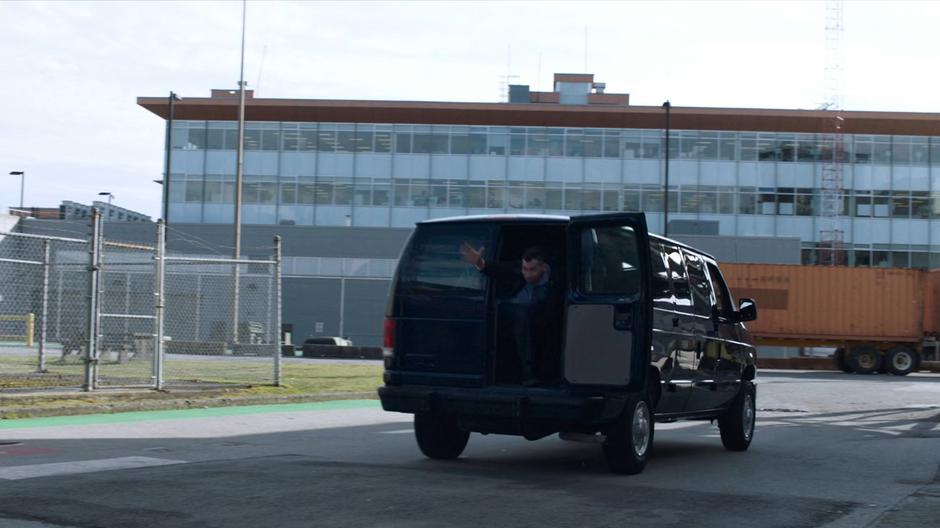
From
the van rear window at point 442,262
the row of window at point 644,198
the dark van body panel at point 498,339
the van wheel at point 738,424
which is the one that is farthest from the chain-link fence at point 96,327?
the row of window at point 644,198

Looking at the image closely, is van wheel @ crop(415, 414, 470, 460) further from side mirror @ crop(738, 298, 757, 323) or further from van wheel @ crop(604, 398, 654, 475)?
side mirror @ crop(738, 298, 757, 323)

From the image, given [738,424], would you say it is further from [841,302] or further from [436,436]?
[841,302]

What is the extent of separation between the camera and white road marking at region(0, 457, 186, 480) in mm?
8703

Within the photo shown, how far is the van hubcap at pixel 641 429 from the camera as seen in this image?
31.8 feet

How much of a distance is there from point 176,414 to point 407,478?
690 cm

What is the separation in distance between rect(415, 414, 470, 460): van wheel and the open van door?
5.59 ft

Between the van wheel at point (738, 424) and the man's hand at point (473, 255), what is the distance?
158 inches

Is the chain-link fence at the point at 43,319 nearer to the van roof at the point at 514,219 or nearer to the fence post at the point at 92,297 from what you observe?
the fence post at the point at 92,297

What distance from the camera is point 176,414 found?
15023mm

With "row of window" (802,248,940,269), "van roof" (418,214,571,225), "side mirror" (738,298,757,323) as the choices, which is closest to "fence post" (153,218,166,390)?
"van roof" (418,214,571,225)

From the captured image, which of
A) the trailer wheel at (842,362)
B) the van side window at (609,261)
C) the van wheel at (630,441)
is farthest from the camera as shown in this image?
the trailer wheel at (842,362)

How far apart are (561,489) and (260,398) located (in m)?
9.12

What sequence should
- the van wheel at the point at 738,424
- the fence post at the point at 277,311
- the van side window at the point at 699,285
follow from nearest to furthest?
the van side window at the point at 699,285 < the van wheel at the point at 738,424 < the fence post at the point at 277,311

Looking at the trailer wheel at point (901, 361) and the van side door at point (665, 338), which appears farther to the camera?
the trailer wheel at point (901, 361)
